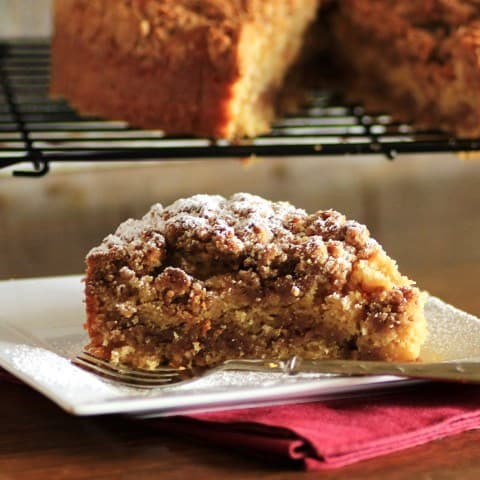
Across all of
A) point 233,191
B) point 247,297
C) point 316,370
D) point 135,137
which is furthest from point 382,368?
point 233,191

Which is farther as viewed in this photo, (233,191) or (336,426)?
(233,191)

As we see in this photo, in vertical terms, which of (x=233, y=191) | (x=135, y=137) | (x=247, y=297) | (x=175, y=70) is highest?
(x=175, y=70)

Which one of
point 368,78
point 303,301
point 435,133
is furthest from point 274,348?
point 368,78

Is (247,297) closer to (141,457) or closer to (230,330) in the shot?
(230,330)

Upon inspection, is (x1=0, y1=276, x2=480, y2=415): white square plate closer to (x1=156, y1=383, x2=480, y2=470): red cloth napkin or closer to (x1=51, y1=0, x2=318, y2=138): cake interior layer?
(x1=156, y1=383, x2=480, y2=470): red cloth napkin

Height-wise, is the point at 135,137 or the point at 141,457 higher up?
the point at 135,137

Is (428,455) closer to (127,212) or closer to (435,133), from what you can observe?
(435,133)

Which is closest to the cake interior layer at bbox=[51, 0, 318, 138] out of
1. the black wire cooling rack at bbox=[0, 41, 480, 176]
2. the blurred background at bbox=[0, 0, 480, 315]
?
the black wire cooling rack at bbox=[0, 41, 480, 176]
